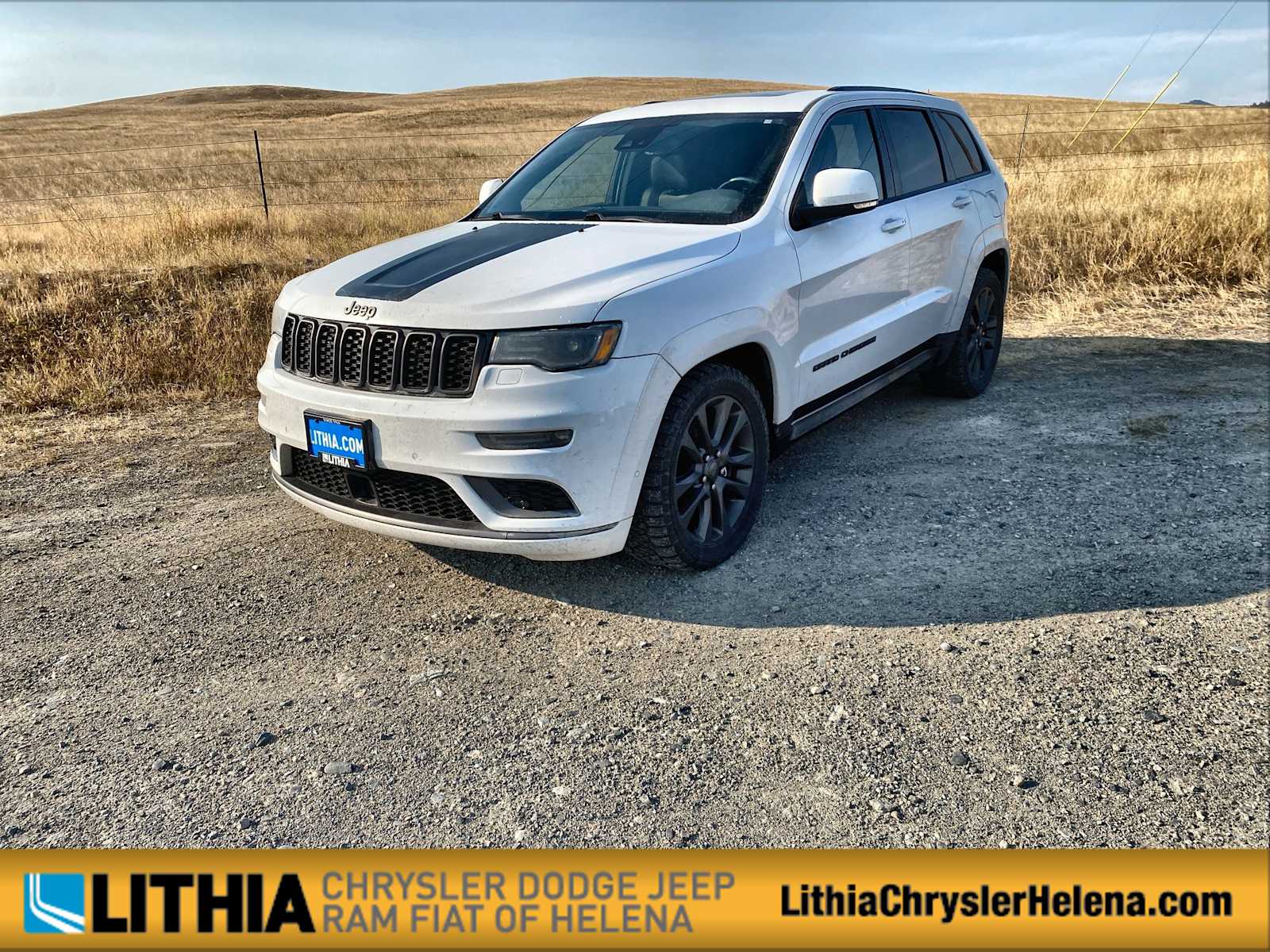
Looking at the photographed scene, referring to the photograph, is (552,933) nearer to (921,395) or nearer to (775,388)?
(775,388)

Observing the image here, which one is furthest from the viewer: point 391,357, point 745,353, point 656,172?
point 656,172

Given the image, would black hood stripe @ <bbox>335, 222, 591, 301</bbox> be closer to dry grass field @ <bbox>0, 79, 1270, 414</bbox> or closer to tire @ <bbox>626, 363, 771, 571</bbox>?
tire @ <bbox>626, 363, 771, 571</bbox>

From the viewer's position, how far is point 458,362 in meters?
3.47

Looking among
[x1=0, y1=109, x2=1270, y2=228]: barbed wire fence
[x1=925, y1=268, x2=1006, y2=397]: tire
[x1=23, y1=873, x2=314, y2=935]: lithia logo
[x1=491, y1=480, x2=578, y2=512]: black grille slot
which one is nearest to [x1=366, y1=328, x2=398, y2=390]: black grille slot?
[x1=491, y1=480, x2=578, y2=512]: black grille slot

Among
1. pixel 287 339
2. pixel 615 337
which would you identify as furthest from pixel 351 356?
pixel 615 337

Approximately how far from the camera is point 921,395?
21.6ft

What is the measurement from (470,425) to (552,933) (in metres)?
1.82

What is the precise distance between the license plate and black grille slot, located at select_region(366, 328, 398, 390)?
169 mm

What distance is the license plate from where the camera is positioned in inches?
142

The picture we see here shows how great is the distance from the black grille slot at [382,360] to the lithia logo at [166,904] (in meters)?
1.78

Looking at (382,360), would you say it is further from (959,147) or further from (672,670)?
(959,147)

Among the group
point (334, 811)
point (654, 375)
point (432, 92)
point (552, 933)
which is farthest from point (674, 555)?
point (432, 92)

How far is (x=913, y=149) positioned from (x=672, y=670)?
358 cm

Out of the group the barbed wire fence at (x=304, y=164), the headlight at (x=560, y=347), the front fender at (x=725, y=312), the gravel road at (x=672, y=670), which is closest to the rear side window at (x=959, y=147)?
the gravel road at (x=672, y=670)
